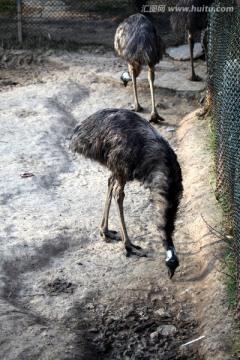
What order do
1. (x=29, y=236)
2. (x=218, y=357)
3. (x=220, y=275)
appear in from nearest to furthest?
(x=218, y=357) < (x=220, y=275) < (x=29, y=236)

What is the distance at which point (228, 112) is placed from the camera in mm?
5766

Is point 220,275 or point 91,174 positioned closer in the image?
point 220,275

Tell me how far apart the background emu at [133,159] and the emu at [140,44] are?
2.80 meters

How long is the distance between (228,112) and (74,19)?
753 centimetres

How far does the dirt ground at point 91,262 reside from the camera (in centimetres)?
479

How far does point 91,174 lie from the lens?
757cm

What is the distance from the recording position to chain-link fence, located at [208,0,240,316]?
5140 mm

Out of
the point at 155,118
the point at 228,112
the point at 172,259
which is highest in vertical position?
the point at 228,112

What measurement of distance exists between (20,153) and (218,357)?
405cm

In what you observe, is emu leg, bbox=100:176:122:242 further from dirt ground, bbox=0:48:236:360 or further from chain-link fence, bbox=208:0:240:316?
chain-link fence, bbox=208:0:240:316

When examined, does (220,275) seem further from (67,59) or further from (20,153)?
(67,59)

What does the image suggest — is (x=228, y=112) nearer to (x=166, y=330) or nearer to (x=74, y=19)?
(x=166, y=330)

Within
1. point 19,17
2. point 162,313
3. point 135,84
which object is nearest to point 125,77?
point 135,84

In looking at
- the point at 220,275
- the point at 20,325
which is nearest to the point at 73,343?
the point at 20,325
